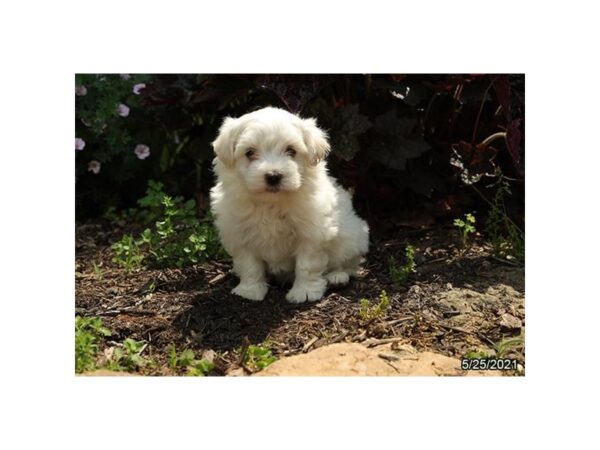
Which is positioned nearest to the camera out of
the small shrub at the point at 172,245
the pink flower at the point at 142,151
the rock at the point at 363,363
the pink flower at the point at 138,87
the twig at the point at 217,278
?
the rock at the point at 363,363

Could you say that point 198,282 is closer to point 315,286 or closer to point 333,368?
point 315,286

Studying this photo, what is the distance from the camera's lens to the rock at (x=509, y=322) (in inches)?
188

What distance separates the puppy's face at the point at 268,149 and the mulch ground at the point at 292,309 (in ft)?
3.16

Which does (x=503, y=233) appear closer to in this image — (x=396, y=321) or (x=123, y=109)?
(x=396, y=321)

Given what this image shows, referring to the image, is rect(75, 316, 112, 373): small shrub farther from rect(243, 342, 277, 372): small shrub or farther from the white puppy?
the white puppy

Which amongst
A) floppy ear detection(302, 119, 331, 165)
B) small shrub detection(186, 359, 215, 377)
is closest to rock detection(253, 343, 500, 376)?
small shrub detection(186, 359, 215, 377)

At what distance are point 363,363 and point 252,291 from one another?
1349mm

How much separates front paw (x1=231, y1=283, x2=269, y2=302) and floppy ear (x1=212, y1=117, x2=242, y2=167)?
0.99 metres

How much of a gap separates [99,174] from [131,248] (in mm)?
1648

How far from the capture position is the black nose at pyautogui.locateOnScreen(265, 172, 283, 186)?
4.70 metres

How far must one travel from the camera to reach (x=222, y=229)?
5.41 m

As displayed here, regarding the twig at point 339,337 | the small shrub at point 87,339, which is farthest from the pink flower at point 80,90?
the twig at point 339,337

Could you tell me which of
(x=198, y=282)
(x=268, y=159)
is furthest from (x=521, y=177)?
(x=198, y=282)

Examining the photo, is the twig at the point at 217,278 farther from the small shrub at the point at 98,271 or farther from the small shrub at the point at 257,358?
the small shrub at the point at 257,358
